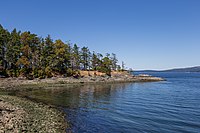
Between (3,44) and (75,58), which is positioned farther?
(75,58)

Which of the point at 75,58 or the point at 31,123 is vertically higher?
the point at 75,58

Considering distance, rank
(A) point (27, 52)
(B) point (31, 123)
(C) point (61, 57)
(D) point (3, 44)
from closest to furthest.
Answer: (B) point (31, 123)
(D) point (3, 44)
(A) point (27, 52)
(C) point (61, 57)

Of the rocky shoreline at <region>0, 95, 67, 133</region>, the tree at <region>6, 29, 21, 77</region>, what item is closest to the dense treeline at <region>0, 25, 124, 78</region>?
the tree at <region>6, 29, 21, 77</region>

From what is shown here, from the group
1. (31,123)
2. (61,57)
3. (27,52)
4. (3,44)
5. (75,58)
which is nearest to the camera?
(31,123)

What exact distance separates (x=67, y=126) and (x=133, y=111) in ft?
47.4

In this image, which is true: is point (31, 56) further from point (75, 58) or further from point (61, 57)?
point (75, 58)

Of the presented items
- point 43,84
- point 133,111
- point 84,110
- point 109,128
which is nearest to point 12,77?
point 43,84

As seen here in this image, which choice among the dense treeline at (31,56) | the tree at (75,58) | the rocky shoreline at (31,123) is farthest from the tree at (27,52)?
the rocky shoreline at (31,123)

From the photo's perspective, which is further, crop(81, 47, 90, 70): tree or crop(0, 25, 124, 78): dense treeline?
crop(81, 47, 90, 70): tree

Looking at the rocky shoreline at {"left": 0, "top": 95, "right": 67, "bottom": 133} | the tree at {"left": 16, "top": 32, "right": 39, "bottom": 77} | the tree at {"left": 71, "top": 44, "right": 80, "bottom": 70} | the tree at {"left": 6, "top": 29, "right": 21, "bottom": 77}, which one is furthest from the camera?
the tree at {"left": 71, "top": 44, "right": 80, "bottom": 70}

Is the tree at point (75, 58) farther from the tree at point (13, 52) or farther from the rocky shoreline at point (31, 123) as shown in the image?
the rocky shoreline at point (31, 123)

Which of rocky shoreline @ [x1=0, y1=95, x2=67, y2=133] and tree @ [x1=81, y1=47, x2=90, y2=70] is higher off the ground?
tree @ [x1=81, y1=47, x2=90, y2=70]

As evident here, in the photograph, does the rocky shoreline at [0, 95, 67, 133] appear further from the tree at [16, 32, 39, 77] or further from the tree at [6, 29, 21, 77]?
the tree at [16, 32, 39, 77]

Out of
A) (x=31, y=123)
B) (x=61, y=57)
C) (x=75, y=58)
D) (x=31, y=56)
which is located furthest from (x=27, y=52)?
(x=31, y=123)
